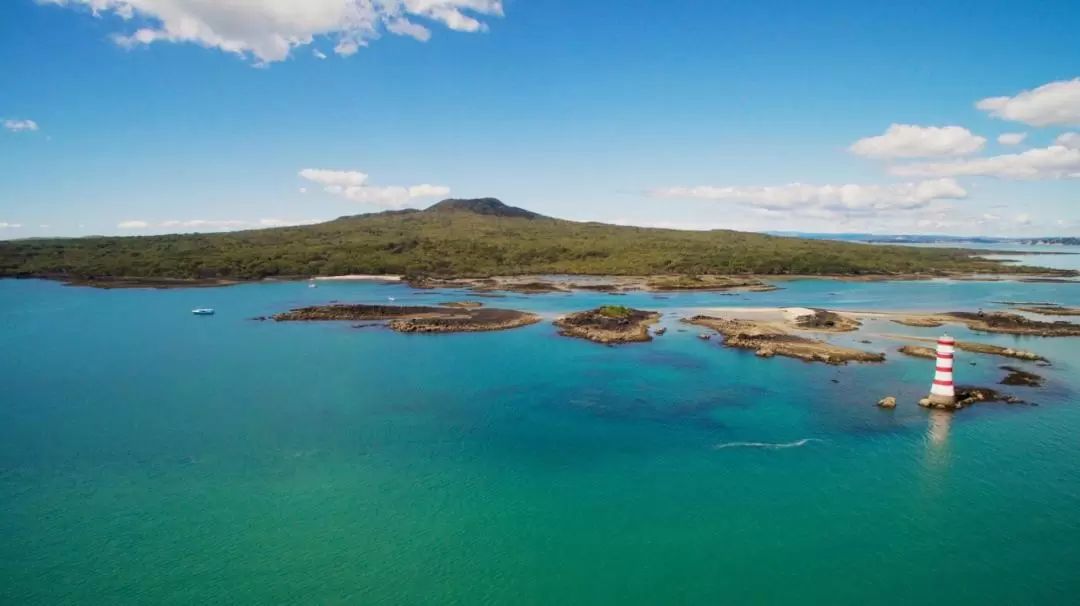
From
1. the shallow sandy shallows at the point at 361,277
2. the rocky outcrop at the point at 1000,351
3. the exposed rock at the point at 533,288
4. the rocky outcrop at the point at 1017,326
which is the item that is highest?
the shallow sandy shallows at the point at 361,277

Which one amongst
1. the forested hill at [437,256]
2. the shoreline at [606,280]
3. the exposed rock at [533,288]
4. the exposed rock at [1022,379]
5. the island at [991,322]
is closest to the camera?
the exposed rock at [1022,379]

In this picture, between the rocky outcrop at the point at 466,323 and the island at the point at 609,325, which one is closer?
the island at the point at 609,325

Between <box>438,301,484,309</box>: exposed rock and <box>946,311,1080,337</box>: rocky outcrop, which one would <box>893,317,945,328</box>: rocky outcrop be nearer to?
<box>946,311,1080,337</box>: rocky outcrop

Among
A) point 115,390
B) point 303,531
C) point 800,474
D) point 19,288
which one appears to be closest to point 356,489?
point 303,531

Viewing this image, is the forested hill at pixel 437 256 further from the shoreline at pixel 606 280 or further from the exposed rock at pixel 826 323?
the exposed rock at pixel 826 323

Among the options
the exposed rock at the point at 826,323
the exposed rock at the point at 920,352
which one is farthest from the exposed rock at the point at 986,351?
the exposed rock at the point at 826,323
